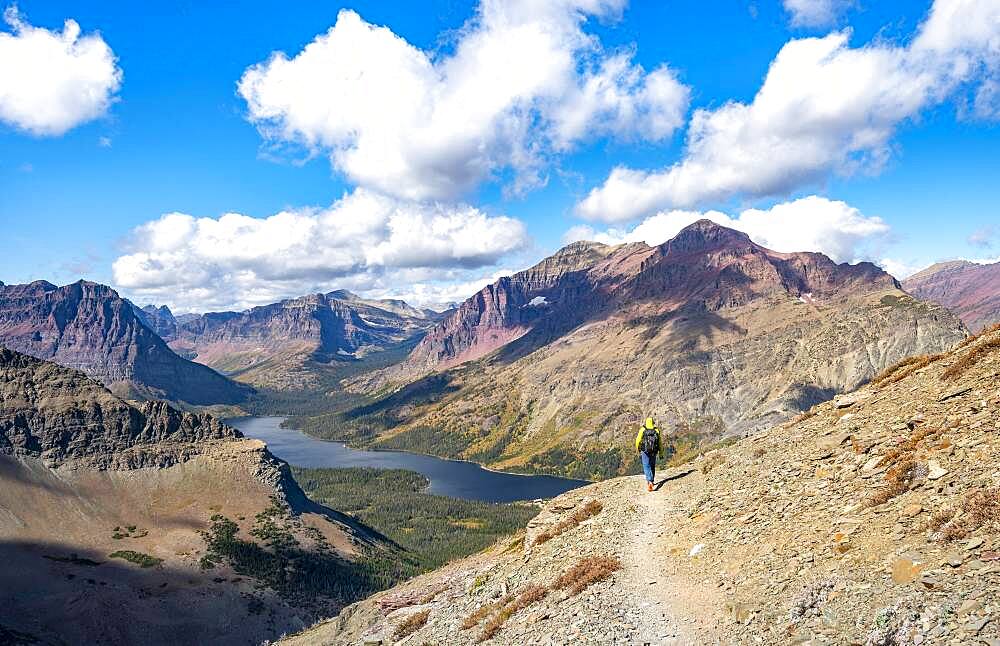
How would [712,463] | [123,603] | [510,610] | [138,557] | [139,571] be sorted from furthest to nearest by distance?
[138,557] < [139,571] < [123,603] < [712,463] < [510,610]

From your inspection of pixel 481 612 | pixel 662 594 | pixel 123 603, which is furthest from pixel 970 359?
pixel 123 603

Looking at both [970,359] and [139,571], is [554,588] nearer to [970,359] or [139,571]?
[970,359]

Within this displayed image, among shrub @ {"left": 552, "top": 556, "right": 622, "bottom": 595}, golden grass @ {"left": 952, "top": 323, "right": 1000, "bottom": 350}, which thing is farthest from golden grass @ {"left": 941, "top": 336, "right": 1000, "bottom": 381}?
shrub @ {"left": 552, "top": 556, "right": 622, "bottom": 595}

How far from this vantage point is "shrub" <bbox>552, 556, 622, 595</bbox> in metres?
28.7

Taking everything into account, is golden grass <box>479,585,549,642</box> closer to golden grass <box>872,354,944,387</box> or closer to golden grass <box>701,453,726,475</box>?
golden grass <box>701,453,726,475</box>

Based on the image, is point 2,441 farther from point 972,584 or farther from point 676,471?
point 972,584

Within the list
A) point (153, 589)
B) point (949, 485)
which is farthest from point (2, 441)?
point (949, 485)

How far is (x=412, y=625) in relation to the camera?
126ft

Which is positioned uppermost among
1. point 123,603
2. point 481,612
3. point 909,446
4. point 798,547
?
point 909,446

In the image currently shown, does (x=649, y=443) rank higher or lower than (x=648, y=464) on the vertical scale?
higher

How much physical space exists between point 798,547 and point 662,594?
625 cm

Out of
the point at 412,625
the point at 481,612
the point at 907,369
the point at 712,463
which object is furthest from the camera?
the point at 712,463

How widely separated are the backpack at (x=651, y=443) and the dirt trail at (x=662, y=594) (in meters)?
4.85

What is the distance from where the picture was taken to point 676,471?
45688mm
